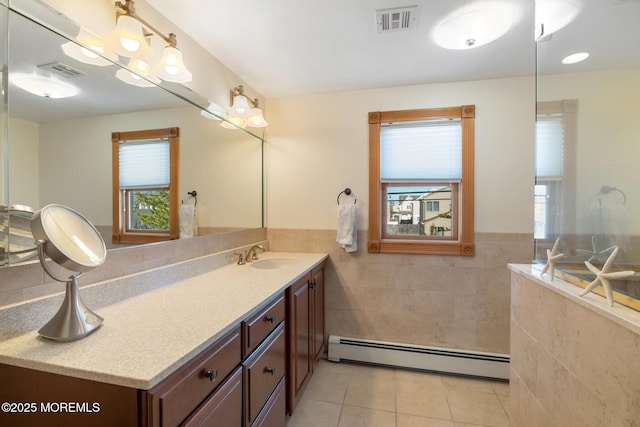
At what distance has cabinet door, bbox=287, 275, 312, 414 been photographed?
161 centimetres

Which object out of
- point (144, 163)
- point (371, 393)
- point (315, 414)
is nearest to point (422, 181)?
point (371, 393)

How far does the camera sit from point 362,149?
7.93ft

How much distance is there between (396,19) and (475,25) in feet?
1.52

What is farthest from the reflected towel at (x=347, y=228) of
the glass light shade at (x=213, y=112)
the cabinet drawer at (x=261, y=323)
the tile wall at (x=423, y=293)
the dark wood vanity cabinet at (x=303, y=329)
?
the glass light shade at (x=213, y=112)

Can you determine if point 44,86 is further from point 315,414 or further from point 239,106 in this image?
point 315,414

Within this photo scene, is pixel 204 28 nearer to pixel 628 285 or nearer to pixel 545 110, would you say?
pixel 545 110

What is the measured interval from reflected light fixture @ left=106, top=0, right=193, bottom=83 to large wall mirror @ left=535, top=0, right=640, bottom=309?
74.0 inches

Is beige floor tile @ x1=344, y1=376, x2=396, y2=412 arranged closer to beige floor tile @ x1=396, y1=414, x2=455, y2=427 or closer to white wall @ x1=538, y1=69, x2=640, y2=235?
beige floor tile @ x1=396, y1=414, x2=455, y2=427

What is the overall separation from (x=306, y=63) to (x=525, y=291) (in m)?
1.95

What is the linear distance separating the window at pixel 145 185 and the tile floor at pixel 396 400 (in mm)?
1445

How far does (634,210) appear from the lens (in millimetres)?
Result: 1116

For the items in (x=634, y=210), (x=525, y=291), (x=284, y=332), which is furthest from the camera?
(x=284, y=332)

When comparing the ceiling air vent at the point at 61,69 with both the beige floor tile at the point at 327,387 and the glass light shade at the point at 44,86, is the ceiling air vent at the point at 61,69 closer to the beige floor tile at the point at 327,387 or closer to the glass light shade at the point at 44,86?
the glass light shade at the point at 44,86

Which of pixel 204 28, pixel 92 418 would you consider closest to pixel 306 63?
pixel 204 28
